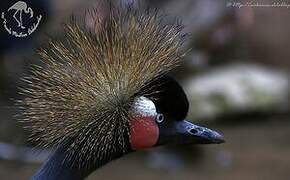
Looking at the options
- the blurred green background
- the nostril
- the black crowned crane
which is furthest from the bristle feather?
the blurred green background

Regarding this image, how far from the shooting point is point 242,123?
4.93 metres

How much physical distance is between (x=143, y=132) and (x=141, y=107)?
7 centimetres

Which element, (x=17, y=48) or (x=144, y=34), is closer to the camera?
(x=144, y=34)

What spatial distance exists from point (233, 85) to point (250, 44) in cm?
45

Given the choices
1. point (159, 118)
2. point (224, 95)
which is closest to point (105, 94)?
point (159, 118)

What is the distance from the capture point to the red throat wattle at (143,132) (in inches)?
70.0

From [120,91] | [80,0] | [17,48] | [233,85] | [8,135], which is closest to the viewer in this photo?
[120,91]

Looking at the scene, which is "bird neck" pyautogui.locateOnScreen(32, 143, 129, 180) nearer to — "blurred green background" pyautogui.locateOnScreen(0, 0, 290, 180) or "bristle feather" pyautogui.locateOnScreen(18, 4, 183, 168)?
"bristle feather" pyautogui.locateOnScreen(18, 4, 183, 168)

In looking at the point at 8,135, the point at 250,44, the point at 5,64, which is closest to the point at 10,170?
the point at 8,135

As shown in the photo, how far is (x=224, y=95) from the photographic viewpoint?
478 centimetres

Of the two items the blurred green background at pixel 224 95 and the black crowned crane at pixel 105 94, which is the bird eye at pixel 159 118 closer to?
Result: the black crowned crane at pixel 105 94

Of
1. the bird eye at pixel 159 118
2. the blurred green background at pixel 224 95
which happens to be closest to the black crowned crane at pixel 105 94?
the bird eye at pixel 159 118

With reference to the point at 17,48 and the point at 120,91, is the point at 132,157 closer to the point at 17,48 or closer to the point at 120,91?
the point at 17,48

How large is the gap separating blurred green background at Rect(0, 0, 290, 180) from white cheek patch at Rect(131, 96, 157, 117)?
2119 mm
